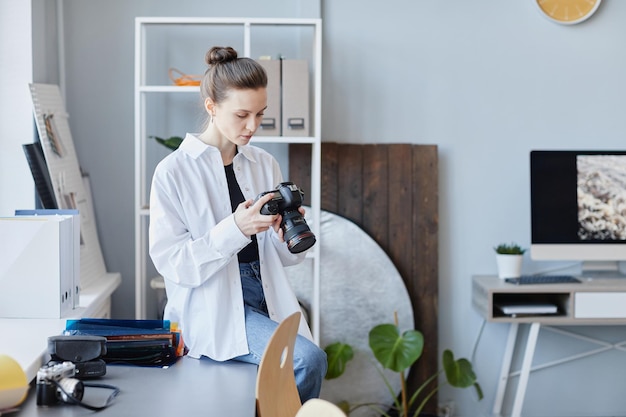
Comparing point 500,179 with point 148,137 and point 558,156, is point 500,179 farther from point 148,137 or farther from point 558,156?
point 148,137

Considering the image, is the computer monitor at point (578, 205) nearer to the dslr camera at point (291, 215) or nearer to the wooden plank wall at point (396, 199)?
the wooden plank wall at point (396, 199)

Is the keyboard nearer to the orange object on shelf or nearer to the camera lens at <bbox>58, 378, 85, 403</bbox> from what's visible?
the orange object on shelf

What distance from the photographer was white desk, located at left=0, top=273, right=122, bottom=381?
209 cm

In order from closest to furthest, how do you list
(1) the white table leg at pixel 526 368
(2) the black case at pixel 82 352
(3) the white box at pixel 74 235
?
1. (2) the black case at pixel 82 352
2. (3) the white box at pixel 74 235
3. (1) the white table leg at pixel 526 368

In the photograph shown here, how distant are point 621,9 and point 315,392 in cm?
255

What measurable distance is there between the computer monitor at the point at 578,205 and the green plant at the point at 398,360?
57 centimetres

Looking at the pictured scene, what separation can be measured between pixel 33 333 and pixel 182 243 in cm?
49

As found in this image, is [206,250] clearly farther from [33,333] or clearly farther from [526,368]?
[526,368]

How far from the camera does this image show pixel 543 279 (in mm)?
3701

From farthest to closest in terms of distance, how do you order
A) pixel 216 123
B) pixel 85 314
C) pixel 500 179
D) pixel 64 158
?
pixel 500 179
pixel 64 158
pixel 85 314
pixel 216 123

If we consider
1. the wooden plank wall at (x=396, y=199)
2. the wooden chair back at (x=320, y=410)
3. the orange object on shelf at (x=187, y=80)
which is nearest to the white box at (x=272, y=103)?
the orange object on shelf at (x=187, y=80)

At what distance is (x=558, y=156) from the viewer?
147 inches

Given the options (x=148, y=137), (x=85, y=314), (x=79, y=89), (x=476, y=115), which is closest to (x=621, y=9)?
(x=476, y=115)

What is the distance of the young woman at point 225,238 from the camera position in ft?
7.41
